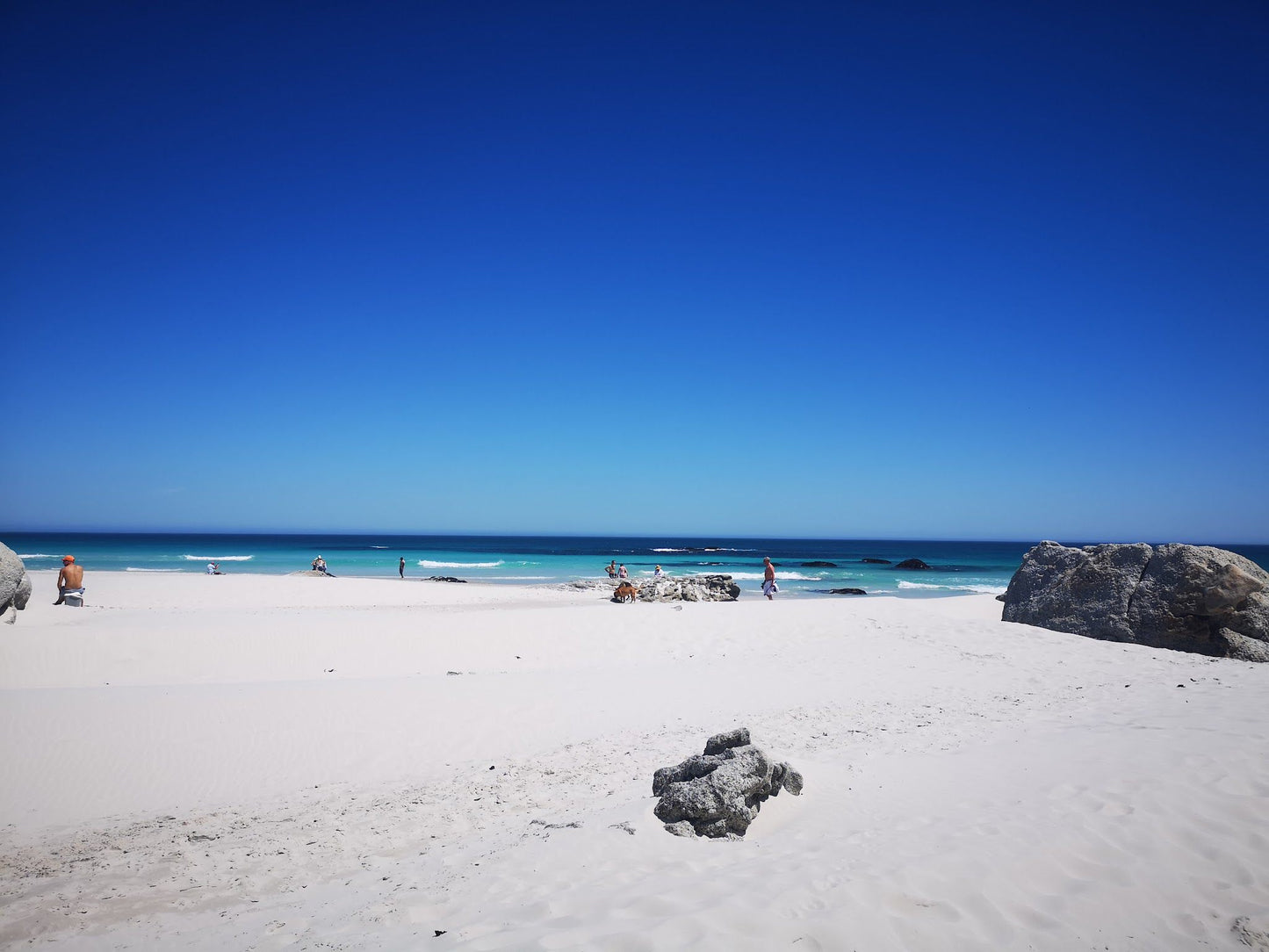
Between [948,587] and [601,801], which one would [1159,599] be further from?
[948,587]

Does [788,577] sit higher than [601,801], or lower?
lower

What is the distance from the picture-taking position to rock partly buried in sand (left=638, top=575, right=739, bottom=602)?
2252 cm

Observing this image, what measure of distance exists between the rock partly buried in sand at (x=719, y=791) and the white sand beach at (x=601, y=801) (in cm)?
14

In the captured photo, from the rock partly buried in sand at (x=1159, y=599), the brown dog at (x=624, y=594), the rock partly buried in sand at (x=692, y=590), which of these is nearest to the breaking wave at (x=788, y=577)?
the rock partly buried in sand at (x=692, y=590)

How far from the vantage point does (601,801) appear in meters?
Answer: 5.40

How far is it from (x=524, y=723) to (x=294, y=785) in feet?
8.51

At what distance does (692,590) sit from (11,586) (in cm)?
1784

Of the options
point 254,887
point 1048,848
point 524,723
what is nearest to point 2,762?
point 254,887

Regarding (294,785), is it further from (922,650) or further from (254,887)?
(922,650)

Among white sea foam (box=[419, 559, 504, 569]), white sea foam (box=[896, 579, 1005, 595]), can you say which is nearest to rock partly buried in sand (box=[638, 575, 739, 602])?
white sea foam (box=[896, 579, 1005, 595])

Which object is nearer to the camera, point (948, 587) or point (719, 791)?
point (719, 791)

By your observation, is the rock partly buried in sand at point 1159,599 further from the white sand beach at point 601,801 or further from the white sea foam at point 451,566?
the white sea foam at point 451,566

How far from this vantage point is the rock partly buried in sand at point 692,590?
886 inches

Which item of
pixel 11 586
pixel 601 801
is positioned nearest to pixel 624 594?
pixel 11 586
